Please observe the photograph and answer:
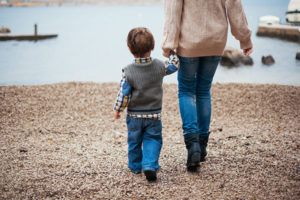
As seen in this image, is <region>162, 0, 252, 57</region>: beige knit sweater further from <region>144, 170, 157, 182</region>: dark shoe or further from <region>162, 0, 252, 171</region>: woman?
<region>144, 170, 157, 182</region>: dark shoe

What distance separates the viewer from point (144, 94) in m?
2.61

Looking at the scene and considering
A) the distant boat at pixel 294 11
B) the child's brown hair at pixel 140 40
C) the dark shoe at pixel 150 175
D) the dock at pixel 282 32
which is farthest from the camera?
the dock at pixel 282 32

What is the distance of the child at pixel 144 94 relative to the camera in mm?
2555

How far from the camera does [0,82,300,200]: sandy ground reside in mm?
2525

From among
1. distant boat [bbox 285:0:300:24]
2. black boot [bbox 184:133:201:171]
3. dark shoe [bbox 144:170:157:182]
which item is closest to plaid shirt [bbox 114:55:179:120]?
black boot [bbox 184:133:201:171]

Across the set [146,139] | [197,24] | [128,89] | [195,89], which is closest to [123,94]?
[128,89]

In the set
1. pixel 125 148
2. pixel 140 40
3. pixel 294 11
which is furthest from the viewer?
pixel 294 11

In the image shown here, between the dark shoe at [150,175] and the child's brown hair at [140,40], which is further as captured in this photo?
the dark shoe at [150,175]

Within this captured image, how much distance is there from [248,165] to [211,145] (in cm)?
84

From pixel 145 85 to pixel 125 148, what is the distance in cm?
160

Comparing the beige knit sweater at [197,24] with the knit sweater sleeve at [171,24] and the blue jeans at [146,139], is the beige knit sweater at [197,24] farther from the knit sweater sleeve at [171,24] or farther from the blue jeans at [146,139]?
the blue jeans at [146,139]

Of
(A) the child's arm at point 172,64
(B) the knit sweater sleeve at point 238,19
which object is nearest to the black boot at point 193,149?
(A) the child's arm at point 172,64

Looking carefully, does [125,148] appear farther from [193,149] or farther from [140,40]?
[140,40]

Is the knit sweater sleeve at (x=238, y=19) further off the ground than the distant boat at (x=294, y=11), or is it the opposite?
the distant boat at (x=294, y=11)
